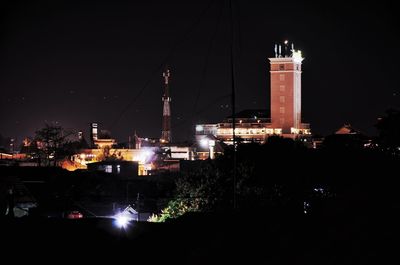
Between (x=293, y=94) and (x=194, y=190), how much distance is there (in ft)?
169

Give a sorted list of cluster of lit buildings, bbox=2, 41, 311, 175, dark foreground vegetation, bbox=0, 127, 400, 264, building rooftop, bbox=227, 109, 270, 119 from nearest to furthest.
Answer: dark foreground vegetation, bbox=0, 127, 400, 264, cluster of lit buildings, bbox=2, 41, 311, 175, building rooftop, bbox=227, 109, 270, 119

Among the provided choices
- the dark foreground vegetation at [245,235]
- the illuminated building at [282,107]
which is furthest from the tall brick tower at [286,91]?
the dark foreground vegetation at [245,235]

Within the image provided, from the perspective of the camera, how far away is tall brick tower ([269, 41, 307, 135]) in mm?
71812

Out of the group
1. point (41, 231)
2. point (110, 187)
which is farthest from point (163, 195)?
point (41, 231)

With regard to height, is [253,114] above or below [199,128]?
above

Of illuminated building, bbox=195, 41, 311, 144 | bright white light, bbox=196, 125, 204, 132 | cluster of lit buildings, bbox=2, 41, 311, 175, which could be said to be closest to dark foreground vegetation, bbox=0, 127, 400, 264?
cluster of lit buildings, bbox=2, 41, 311, 175

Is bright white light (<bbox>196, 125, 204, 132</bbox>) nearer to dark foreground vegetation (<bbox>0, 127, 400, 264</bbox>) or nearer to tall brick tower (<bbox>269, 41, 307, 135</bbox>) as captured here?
tall brick tower (<bbox>269, 41, 307, 135</bbox>)

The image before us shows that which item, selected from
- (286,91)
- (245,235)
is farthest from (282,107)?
(245,235)

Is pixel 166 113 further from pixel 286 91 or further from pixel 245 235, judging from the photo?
pixel 245 235

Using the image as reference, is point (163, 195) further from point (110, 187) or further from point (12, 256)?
point (12, 256)

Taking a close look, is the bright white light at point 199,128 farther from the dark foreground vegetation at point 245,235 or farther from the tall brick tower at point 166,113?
the dark foreground vegetation at point 245,235

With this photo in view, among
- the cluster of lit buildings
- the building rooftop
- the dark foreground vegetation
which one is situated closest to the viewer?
the dark foreground vegetation

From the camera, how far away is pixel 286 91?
72.1 m

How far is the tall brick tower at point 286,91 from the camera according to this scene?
71812 mm
